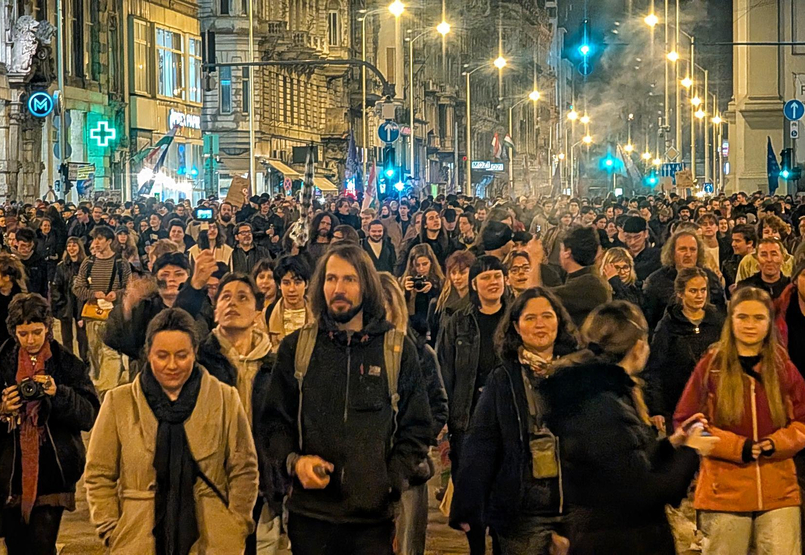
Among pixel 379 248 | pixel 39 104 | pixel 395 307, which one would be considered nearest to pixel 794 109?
pixel 39 104

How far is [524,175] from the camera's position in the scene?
13712 cm

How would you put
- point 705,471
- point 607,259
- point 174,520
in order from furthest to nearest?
point 607,259 → point 705,471 → point 174,520

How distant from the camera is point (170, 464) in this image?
21.9 ft

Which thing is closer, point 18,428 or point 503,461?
point 503,461

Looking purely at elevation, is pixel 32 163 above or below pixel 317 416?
above

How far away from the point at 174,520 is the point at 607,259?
6.56 metres

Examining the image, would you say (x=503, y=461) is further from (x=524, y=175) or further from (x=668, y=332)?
(x=524, y=175)

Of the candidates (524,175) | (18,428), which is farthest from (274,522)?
(524,175)

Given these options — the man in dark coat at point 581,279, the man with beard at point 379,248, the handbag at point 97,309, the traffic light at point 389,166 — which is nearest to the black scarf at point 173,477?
the man in dark coat at point 581,279

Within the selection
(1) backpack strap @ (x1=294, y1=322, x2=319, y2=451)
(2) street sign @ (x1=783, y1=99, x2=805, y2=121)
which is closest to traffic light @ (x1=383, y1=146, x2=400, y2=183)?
(2) street sign @ (x1=783, y1=99, x2=805, y2=121)

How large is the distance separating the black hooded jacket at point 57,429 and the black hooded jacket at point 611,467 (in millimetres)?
2467

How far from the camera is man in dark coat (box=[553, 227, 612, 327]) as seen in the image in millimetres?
10000

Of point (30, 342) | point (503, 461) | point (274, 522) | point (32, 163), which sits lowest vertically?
point (274, 522)

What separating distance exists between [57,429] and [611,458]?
2.81m
